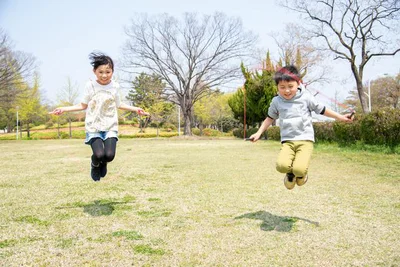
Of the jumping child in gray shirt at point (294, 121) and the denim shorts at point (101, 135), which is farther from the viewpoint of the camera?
the denim shorts at point (101, 135)

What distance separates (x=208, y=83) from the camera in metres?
37.7

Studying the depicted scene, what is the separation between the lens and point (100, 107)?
4770 millimetres

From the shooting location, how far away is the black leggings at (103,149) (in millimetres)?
4590

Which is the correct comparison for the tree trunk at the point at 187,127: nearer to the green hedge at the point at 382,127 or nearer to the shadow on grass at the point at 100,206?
the green hedge at the point at 382,127

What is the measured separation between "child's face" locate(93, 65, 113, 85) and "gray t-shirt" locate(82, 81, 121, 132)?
7 centimetres

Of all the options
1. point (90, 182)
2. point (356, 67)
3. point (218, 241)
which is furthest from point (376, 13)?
point (218, 241)

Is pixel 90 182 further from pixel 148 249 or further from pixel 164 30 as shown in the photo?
pixel 164 30

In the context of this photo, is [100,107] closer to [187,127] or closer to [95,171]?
[95,171]

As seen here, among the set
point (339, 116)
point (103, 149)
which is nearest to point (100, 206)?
point (103, 149)

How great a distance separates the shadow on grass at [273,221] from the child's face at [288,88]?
1.42 m

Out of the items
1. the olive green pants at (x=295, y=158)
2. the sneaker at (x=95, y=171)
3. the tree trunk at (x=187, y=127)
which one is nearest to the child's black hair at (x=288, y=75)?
the olive green pants at (x=295, y=158)

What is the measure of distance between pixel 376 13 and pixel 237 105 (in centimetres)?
1786

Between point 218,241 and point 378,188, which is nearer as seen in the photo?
point 218,241

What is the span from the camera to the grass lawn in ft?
9.64
